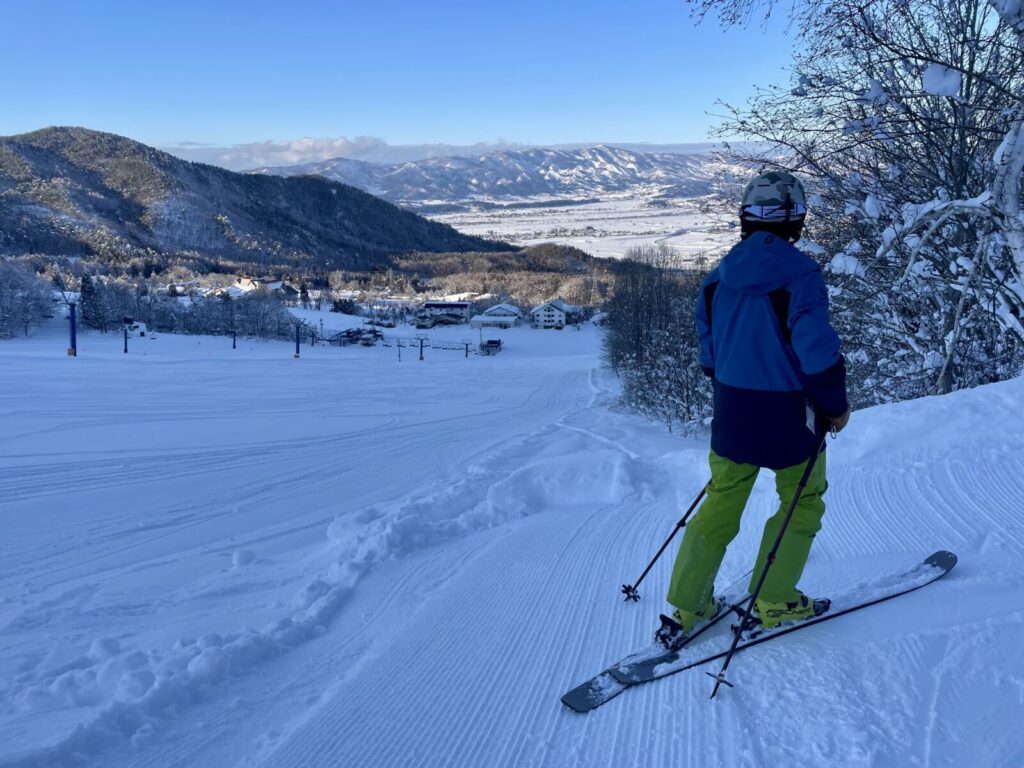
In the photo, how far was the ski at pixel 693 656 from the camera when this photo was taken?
2.77 metres

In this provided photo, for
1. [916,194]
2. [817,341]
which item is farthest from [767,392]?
[916,194]

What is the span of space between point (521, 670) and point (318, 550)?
304 centimetres

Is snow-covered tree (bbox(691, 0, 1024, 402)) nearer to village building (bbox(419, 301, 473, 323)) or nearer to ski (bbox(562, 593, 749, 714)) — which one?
ski (bbox(562, 593, 749, 714))

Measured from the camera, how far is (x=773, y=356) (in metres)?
2.80

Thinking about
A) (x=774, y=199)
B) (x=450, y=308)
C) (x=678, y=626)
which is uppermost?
(x=450, y=308)

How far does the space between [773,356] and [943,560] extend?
1.68 m

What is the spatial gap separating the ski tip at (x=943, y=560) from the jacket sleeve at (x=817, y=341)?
1368 mm

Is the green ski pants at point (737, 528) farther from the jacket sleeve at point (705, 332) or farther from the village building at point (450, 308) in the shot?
the village building at point (450, 308)

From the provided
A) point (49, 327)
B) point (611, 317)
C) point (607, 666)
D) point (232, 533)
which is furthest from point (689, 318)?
point (49, 327)

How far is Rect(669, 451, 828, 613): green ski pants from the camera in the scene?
2959 millimetres

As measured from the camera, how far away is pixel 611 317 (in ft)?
181

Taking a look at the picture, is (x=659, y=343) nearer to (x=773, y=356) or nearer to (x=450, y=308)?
(x=773, y=356)

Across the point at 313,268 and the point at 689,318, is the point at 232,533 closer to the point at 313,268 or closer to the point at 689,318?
the point at 689,318

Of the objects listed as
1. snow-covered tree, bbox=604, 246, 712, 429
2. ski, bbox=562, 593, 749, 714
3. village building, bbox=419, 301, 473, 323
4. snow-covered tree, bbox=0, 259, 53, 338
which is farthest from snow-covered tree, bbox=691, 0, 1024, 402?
village building, bbox=419, 301, 473, 323
